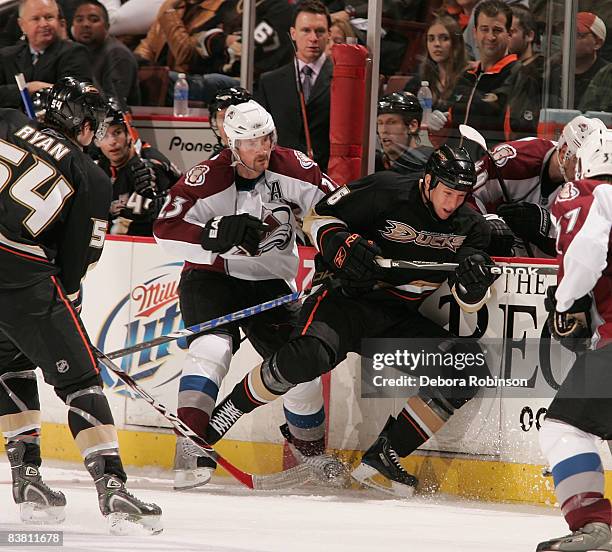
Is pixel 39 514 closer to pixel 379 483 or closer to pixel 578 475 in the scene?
pixel 379 483

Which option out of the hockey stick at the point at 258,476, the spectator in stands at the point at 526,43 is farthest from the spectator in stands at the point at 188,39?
the hockey stick at the point at 258,476

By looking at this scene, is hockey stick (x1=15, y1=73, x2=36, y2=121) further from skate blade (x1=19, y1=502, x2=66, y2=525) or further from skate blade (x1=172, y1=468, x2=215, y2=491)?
skate blade (x1=19, y1=502, x2=66, y2=525)

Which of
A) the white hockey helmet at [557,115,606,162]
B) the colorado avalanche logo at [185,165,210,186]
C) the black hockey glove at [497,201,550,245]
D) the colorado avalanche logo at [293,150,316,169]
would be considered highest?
the white hockey helmet at [557,115,606,162]

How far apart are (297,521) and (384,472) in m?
0.51

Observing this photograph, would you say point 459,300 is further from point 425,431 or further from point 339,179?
point 339,179

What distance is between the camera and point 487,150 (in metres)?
4.59

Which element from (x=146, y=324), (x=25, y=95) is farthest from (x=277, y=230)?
(x=25, y=95)

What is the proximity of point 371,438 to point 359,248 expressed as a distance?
717 mm

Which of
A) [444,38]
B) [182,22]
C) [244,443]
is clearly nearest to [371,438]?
[244,443]

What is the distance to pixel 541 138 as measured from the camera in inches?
183

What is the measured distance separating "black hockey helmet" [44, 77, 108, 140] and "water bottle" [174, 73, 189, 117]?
2097 millimetres

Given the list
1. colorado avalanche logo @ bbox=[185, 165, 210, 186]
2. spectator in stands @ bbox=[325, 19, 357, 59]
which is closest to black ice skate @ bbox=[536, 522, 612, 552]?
colorado avalanche logo @ bbox=[185, 165, 210, 186]

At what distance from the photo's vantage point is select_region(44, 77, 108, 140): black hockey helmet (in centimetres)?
350

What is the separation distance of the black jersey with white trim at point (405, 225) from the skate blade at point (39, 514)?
1228mm
